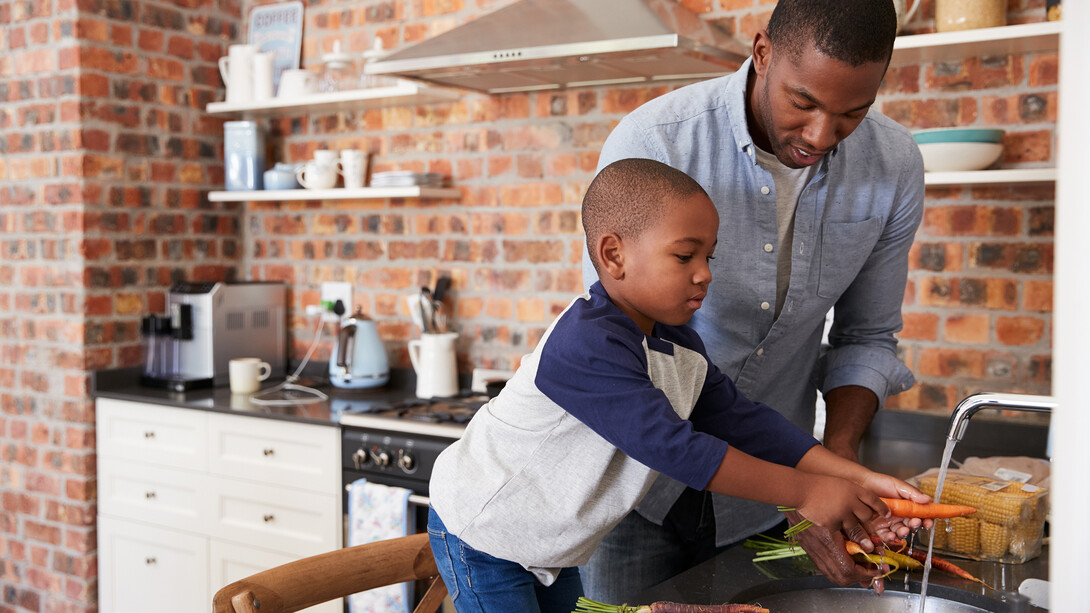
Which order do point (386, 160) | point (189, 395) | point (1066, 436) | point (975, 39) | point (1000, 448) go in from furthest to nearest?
point (386, 160) < point (189, 395) < point (1000, 448) < point (975, 39) < point (1066, 436)

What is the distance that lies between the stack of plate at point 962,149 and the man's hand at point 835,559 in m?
1.40

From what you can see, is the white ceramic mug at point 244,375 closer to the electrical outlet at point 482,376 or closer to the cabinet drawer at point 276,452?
the cabinet drawer at point 276,452

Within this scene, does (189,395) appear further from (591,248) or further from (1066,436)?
(1066,436)

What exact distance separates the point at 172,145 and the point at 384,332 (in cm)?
105

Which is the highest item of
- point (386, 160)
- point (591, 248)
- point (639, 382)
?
point (386, 160)

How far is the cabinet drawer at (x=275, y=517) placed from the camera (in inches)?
110

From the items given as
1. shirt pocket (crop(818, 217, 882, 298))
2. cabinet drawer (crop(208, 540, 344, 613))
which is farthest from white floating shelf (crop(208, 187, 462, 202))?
shirt pocket (crop(818, 217, 882, 298))

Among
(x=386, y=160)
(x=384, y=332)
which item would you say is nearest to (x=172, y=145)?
(x=386, y=160)

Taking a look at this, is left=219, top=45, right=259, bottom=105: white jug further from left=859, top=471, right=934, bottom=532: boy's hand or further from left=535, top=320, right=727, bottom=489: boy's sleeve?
left=859, top=471, right=934, bottom=532: boy's hand

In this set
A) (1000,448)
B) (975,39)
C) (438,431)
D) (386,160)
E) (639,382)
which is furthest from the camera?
(386,160)

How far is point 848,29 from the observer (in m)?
1.09

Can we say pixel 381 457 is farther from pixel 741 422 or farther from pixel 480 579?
pixel 741 422

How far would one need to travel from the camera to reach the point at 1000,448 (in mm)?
2330

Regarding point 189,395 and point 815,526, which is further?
point 189,395
